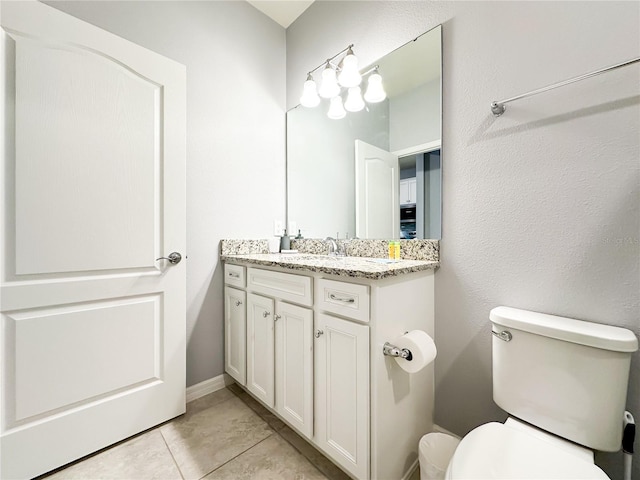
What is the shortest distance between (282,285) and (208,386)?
1.02 meters

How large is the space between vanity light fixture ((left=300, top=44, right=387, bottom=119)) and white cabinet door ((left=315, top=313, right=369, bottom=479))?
1.30 metres

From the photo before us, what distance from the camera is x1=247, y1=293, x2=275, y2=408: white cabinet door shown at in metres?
1.44

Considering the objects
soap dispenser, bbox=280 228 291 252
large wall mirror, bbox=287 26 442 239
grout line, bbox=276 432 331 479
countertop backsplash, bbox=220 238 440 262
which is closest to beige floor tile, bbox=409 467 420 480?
grout line, bbox=276 432 331 479

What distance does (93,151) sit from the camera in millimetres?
1278

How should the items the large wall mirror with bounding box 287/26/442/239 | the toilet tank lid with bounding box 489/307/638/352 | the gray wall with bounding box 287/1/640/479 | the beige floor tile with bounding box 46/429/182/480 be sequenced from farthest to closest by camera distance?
1. the large wall mirror with bounding box 287/26/442/239
2. the beige floor tile with bounding box 46/429/182/480
3. the gray wall with bounding box 287/1/640/479
4. the toilet tank lid with bounding box 489/307/638/352

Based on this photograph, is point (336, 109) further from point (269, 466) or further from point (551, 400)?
point (269, 466)

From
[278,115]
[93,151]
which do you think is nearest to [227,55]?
[278,115]

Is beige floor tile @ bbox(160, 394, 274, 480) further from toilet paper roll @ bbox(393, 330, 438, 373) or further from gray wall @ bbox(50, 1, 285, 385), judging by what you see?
toilet paper roll @ bbox(393, 330, 438, 373)

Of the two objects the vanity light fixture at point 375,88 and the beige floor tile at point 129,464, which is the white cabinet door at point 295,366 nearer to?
the beige floor tile at point 129,464

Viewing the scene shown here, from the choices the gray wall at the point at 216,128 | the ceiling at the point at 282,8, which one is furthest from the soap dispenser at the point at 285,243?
the ceiling at the point at 282,8

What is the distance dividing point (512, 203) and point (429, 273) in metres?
0.45

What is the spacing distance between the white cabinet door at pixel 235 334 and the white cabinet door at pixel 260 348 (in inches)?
2.2

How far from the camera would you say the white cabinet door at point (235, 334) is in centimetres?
166

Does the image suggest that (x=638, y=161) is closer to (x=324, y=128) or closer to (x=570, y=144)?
(x=570, y=144)
